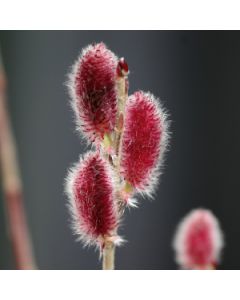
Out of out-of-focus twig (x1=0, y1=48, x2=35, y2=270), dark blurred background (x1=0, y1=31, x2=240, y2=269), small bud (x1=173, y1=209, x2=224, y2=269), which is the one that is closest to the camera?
out-of-focus twig (x1=0, y1=48, x2=35, y2=270)

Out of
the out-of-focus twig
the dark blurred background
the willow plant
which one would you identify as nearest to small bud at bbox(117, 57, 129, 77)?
the willow plant

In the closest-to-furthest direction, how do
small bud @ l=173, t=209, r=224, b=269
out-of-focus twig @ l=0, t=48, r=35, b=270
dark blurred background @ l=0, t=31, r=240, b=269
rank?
out-of-focus twig @ l=0, t=48, r=35, b=270
small bud @ l=173, t=209, r=224, b=269
dark blurred background @ l=0, t=31, r=240, b=269

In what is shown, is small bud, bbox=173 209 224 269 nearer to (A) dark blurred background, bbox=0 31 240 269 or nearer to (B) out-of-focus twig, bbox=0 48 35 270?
(B) out-of-focus twig, bbox=0 48 35 270

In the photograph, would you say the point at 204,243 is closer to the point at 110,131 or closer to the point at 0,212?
the point at 110,131

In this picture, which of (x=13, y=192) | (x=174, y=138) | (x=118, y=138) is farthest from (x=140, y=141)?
(x=174, y=138)

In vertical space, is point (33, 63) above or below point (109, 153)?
above
